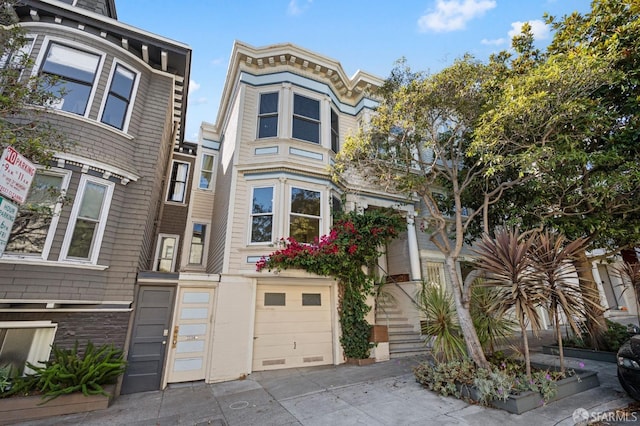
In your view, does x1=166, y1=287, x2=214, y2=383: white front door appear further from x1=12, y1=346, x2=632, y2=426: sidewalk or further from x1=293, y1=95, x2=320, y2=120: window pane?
x1=293, y1=95, x2=320, y2=120: window pane

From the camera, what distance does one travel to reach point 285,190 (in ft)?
29.0

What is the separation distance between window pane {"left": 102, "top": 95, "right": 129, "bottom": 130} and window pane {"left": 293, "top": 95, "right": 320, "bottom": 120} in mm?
5083

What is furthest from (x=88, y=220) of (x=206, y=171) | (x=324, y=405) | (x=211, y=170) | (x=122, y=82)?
(x=211, y=170)

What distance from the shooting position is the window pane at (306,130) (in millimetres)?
9812

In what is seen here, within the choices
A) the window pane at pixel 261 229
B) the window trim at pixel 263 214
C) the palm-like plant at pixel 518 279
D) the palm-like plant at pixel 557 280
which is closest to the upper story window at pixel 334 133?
the window trim at pixel 263 214

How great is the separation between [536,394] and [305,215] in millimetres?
6596

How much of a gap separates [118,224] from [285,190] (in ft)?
14.5

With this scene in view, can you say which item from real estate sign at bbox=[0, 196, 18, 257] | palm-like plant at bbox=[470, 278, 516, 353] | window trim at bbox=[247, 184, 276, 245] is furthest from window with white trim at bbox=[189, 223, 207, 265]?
palm-like plant at bbox=[470, 278, 516, 353]

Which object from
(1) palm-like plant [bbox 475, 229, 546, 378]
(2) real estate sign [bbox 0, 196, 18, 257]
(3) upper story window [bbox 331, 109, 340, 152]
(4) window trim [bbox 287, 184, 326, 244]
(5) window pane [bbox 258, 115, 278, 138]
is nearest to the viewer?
(2) real estate sign [bbox 0, 196, 18, 257]

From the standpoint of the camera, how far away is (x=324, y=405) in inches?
204

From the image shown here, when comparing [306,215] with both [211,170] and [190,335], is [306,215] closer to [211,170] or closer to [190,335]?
[190,335]

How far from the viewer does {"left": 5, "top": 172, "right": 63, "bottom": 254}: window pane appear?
562 centimetres

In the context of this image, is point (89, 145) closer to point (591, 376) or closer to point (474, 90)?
point (474, 90)

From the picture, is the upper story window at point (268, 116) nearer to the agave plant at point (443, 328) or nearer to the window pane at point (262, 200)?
the window pane at point (262, 200)
